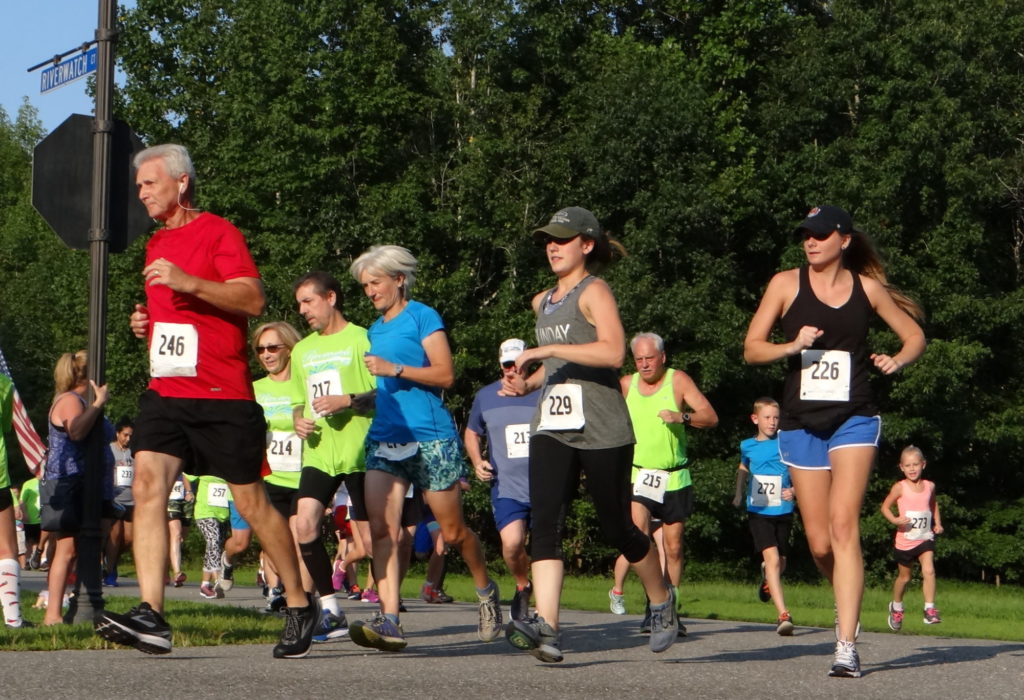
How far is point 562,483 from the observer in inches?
284

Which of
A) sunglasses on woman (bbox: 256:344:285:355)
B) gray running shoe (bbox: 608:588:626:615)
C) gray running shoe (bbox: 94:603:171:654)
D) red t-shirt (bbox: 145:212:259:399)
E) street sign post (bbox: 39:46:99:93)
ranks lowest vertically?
gray running shoe (bbox: 608:588:626:615)

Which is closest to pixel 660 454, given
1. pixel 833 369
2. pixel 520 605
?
pixel 520 605

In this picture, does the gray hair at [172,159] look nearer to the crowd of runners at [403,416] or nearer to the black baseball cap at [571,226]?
the crowd of runners at [403,416]

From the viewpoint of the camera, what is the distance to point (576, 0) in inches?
1462

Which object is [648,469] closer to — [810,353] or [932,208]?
[810,353]

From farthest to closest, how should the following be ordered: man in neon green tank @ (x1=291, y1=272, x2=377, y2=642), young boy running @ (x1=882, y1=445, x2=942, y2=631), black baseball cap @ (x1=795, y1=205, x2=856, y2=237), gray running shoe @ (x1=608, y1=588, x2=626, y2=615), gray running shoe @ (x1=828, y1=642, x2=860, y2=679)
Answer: young boy running @ (x1=882, y1=445, x2=942, y2=631) < gray running shoe @ (x1=608, y1=588, x2=626, y2=615) < man in neon green tank @ (x1=291, y1=272, x2=377, y2=642) < black baseball cap @ (x1=795, y1=205, x2=856, y2=237) < gray running shoe @ (x1=828, y1=642, x2=860, y2=679)

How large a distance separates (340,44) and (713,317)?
11586mm

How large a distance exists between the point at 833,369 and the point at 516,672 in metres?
2.05

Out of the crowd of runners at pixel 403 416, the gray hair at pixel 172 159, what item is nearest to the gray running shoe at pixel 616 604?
the crowd of runners at pixel 403 416

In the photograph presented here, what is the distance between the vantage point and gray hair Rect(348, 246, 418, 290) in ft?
27.7

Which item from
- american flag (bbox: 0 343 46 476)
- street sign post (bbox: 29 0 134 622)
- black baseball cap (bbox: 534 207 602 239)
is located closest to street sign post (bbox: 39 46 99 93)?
street sign post (bbox: 29 0 134 622)

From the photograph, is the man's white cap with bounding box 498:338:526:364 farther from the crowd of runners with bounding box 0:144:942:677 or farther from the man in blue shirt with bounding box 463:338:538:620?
the crowd of runners with bounding box 0:144:942:677

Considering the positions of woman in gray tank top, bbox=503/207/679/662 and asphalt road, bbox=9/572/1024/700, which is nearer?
asphalt road, bbox=9/572/1024/700

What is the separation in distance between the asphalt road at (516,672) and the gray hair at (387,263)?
196 cm
